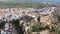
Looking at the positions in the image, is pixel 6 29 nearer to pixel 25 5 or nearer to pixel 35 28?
pixel 35 28

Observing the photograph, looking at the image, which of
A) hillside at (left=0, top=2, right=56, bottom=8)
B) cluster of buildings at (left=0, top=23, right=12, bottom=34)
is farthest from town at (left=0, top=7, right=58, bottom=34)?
hillside at (left=0, top=2, right=56, bottom=8)

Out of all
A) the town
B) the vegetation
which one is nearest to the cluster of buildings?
the town

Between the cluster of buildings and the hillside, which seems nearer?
the cluster of buildings

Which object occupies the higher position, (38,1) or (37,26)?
(38,1)

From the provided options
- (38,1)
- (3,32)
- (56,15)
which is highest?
(38,1)

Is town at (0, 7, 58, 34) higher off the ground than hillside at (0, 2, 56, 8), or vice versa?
hillside at (0, 2, 56, 8)

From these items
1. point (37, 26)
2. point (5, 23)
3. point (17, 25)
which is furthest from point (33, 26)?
point (5, 23)

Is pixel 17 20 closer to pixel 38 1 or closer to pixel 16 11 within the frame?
pixel 16 11

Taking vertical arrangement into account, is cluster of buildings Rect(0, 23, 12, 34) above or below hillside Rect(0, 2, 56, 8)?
below

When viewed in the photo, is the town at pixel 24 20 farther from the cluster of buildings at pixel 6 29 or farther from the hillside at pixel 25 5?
the hillside at pixel 25 5

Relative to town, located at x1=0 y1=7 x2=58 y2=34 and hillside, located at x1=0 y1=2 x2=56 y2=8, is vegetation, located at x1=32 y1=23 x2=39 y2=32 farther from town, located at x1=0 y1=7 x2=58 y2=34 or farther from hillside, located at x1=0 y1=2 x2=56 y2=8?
hillside, located at x1=0 y1=2 x2=56 y2=8

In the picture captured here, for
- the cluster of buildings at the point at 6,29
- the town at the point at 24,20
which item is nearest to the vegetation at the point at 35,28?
the town at the point at 24,20
